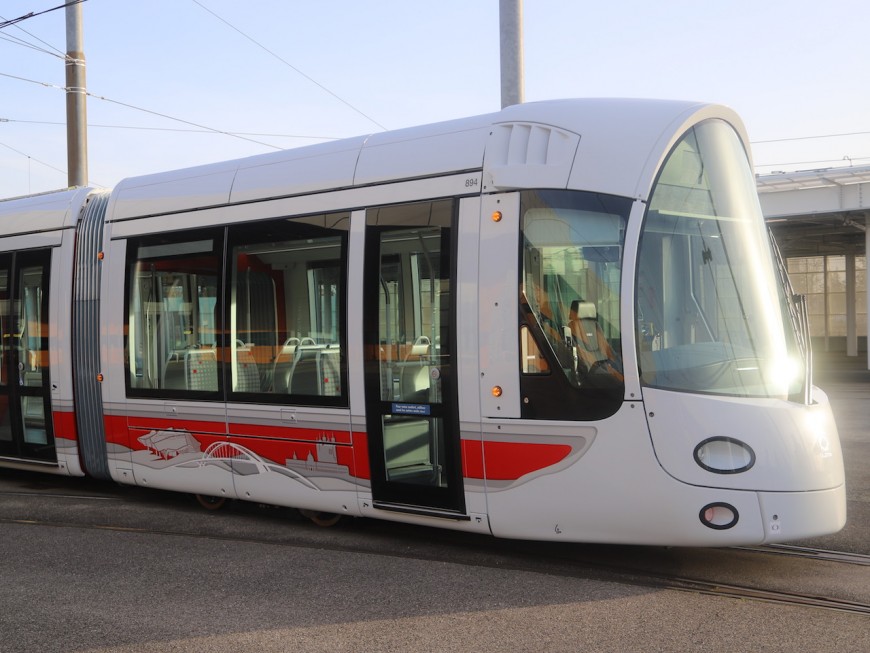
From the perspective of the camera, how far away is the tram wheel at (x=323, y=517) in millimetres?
7531

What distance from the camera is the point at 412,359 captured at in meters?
6.64

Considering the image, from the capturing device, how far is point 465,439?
250 inches

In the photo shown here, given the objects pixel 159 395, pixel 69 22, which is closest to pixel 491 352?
pixel 159 395

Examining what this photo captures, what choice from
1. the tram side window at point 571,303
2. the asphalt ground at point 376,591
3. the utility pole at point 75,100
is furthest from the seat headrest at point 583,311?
the utility pole at point 75,100

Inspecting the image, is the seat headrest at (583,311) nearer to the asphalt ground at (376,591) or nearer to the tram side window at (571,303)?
the tram side window at (571,303)

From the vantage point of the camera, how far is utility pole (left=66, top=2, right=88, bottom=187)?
15234 millimetres

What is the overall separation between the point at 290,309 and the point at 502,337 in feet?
6.53

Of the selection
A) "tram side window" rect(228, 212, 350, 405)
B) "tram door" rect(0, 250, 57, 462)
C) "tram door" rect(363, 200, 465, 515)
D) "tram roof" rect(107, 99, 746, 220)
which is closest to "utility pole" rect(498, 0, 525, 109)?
"tram roof" rect(107, 99, 746, 220)

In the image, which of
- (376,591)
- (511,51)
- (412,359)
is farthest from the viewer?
(511,51)

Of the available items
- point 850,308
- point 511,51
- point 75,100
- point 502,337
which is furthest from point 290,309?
point 850,308

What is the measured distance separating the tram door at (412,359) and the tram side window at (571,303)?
602 millimetres

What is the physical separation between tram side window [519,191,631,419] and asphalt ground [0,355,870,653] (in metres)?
1.17

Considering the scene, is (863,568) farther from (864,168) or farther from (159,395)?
(864,168)

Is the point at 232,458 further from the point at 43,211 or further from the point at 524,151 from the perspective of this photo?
the point at 43,211
